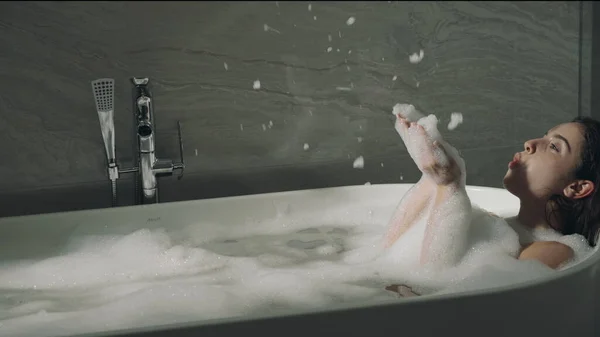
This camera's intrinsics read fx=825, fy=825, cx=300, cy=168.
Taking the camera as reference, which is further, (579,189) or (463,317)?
(579,189)

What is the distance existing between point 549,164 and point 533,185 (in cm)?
6

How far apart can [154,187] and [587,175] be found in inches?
41.5

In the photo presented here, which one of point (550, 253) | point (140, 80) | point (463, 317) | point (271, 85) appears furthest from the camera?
point (271, 85)

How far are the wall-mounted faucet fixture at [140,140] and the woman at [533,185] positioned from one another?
648 mm

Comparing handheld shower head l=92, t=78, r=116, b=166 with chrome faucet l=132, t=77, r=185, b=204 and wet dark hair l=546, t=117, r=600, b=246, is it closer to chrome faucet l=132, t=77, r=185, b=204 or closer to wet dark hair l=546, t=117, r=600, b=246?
chrome faucet l=132, t=77, r=185, b=204

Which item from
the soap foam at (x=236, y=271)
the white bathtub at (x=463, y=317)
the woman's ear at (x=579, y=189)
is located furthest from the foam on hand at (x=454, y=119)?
the white bathtub at (x=463, y=317)

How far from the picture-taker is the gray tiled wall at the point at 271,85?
2156mm

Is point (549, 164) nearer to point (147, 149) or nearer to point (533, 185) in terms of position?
point (533, 185)

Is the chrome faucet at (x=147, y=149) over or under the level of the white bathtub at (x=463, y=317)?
over

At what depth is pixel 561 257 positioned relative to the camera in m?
1.57

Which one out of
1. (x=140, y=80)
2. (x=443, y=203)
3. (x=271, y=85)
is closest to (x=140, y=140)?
(x=140, y=80)

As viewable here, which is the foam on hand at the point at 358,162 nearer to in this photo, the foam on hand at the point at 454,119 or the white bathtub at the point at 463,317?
the foam on hand at the point at 454,119

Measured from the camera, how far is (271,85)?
2328 millimetres

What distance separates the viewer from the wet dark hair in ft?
5.56
